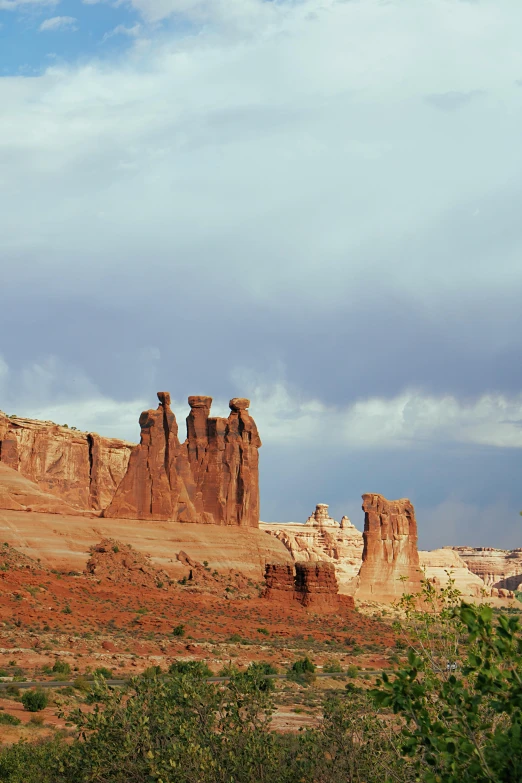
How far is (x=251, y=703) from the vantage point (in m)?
15.0

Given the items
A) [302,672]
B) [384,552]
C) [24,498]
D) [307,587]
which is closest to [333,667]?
[302,672]

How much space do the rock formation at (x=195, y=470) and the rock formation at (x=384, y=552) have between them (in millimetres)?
17310

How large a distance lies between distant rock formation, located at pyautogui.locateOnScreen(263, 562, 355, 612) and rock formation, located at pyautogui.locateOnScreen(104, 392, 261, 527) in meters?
16.1

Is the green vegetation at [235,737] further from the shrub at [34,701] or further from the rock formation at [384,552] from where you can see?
the rock formation at [384,552]

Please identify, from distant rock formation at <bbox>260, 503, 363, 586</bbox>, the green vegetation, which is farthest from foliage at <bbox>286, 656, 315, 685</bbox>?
distant rock formation at <bbox>260, 503, 363, 586</bbox>

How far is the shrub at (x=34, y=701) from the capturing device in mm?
27812

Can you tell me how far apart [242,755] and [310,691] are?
24523 millimetres

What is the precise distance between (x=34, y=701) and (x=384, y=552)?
81.7m

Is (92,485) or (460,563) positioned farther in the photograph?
(460,563)

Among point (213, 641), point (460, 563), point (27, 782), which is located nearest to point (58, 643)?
point (213, 641)

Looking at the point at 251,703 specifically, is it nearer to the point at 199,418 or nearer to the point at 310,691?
the point at 310,691

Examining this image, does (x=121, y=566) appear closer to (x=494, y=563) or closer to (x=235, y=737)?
(x=235, y=737)

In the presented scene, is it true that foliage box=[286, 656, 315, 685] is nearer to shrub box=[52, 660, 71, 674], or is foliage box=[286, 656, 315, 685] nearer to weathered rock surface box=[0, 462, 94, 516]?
shrub box=[52, 660, 71, 674]

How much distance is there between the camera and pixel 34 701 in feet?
91.5
